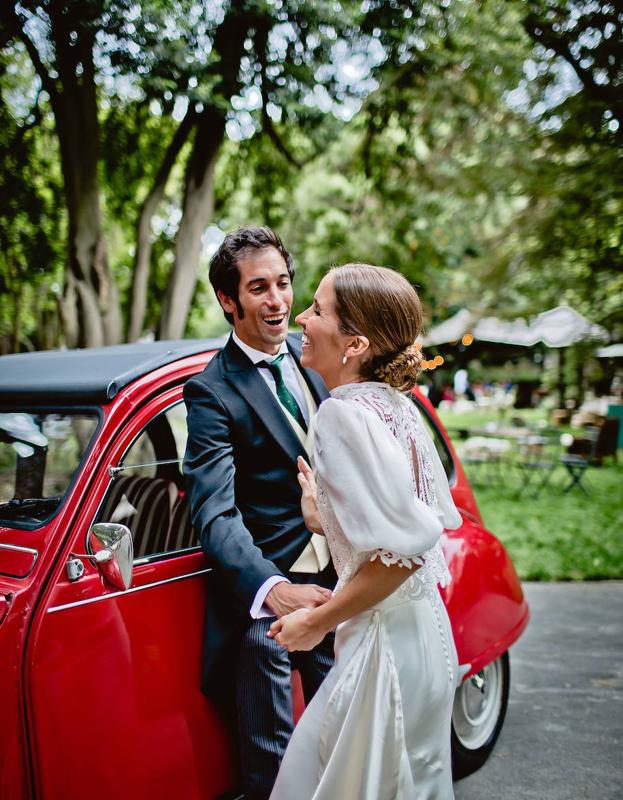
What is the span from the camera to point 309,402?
2502 millimetres

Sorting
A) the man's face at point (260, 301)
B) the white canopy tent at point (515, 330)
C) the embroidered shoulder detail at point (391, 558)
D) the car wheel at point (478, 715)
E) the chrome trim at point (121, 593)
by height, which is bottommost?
the car wheel at point (478, 715)

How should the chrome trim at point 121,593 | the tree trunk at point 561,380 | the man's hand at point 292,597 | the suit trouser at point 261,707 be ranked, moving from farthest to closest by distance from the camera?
the tree trunk at point 561,380
the suit trouser at point 261,707
the chrome trim at point 121,593
the man's hand at point 292,597

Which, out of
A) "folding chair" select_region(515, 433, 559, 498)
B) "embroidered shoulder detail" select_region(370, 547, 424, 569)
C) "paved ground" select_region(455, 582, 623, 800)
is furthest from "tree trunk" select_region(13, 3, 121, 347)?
"folding chair" select_region(515, 433, 559, 498)

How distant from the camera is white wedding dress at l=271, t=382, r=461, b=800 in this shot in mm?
1525

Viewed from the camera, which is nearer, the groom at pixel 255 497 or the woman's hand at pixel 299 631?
the woman's hand at pixel 299 631

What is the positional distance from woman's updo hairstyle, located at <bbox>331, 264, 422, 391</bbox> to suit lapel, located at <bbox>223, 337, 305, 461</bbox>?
569 mm

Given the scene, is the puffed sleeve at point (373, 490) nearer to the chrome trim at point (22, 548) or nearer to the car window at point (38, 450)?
the chrome trim at point (22, 548)

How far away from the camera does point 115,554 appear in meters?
1.85

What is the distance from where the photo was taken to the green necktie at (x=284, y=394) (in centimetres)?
238

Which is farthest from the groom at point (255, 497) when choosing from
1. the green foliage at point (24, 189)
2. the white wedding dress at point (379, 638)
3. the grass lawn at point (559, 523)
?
the green foliage at point (24, 189)

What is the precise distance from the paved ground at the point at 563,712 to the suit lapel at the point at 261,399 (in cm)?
202

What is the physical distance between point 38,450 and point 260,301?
1105 millimetres

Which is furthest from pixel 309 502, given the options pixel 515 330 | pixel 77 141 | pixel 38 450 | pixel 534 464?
pixel 515 330

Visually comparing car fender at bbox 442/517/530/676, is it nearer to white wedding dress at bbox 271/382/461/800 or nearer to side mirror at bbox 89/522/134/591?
white wedding dress at bbox 271/382/461/800
